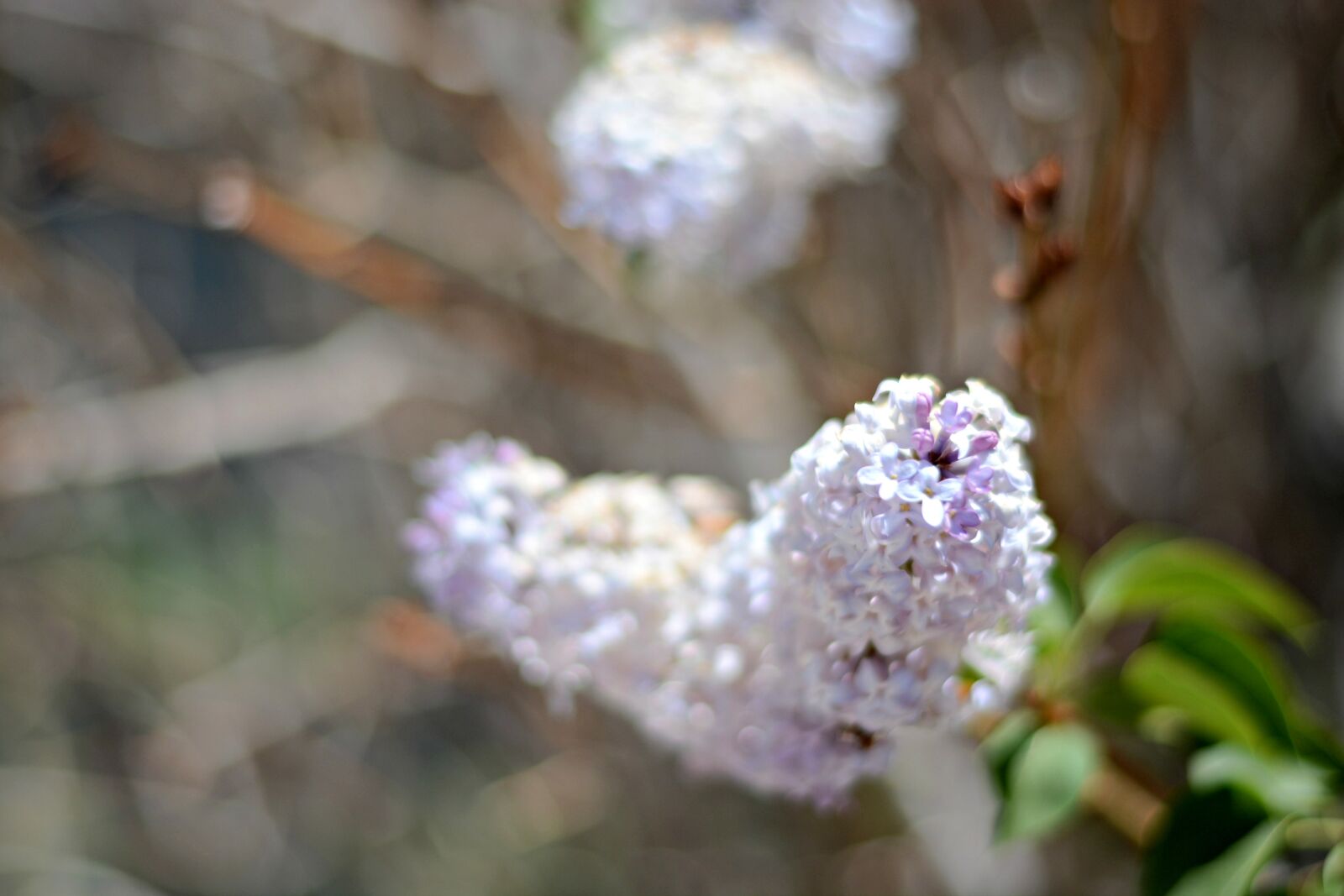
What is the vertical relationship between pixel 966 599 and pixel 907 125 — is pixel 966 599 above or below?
below

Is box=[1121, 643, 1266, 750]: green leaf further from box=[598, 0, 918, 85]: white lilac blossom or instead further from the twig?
the twig

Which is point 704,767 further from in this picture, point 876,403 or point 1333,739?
point 1333,739

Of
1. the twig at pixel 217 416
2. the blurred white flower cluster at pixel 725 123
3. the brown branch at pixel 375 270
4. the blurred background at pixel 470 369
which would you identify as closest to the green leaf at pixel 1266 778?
the blurred background at pixel 470 369

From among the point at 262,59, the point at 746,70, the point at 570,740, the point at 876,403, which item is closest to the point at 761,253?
the point at 746,70

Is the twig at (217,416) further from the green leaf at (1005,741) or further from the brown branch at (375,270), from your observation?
the green leaf at (1005,741)

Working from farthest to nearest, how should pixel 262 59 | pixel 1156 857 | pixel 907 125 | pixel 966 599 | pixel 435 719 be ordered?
pixel 435 719, pixel 262 59, pixel 907 125, pixel 1156 857, pixel 966 599

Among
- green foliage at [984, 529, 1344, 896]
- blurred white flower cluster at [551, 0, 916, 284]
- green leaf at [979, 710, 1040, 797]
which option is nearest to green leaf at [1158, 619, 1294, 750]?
green foliage at [984, 529, 1344, 896]

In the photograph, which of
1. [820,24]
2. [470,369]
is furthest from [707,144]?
[470,369]
